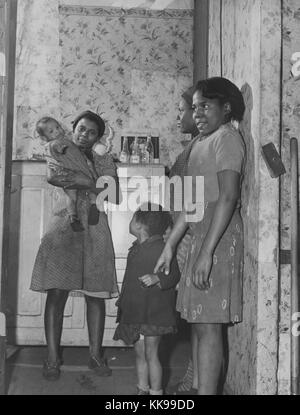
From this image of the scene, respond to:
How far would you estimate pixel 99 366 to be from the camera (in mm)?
1847

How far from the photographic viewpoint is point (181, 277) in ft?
4.96

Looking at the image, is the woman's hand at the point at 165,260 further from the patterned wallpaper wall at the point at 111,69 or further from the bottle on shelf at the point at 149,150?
the patterned wallpaper wall at the point at 111,69

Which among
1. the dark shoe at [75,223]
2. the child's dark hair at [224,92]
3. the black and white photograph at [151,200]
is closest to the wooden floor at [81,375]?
the black and white photograph at [151,200]

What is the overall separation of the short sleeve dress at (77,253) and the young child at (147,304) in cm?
31

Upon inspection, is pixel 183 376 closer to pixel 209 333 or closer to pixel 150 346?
pixel 150 346

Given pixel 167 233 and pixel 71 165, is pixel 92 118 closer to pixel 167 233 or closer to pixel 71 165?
pixel 71 165

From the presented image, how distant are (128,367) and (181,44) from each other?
159 centimetres

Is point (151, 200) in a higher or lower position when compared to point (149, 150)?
lower

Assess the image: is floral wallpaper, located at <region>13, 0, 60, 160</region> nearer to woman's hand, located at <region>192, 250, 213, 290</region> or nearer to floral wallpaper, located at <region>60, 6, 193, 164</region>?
floral wallpaper, located at <region>60, 6, 193, 164</region>

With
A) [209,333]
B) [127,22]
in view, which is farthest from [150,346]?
[127,22]

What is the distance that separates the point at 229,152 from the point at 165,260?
0.40m

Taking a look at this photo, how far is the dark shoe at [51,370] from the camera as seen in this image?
1754 mm

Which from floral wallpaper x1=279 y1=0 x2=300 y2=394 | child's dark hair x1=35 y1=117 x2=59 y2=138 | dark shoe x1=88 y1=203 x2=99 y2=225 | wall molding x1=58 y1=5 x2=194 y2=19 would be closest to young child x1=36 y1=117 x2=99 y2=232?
dark shoe x1=88 y1=203 x2=99 y2=225

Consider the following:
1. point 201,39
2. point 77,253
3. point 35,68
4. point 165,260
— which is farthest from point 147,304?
point 35,68
